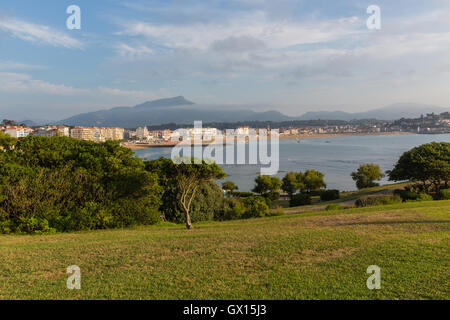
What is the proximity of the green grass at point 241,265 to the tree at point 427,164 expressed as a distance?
15.2m

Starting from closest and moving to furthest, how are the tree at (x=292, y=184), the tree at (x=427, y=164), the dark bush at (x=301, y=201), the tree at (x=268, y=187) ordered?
the tree at (x=427, y=164)
the dark bush at (x=301, y=201)
the tree at (x=268, y=187)
the tree at (x=292, y=184)

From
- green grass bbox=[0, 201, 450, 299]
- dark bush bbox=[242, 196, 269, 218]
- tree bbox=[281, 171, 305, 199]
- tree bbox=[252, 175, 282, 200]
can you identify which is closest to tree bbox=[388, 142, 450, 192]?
dark bush bbox=[242, 196, 269, 218]

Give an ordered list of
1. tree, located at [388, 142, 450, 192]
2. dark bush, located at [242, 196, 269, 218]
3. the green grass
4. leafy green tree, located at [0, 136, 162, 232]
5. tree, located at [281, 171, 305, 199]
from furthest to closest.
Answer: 1. tree, located at [281, 171, 305, 199]
2. tree, located at [388, 142, 450, 192]
3. dark bush, located at [242, 196, 269, 218]
4. leafy green tree, located at [0, 136, 162, 232]
5. the green grass

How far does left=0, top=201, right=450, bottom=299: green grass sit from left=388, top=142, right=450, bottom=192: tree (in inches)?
599

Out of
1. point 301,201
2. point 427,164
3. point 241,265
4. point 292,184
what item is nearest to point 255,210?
point 301,201

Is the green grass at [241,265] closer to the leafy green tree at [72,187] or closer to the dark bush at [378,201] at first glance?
the leafy green tree at [72,187]

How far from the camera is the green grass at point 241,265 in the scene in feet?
14.4

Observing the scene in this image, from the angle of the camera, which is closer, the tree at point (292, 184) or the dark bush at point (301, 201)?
the dark bush at point (301, 201)

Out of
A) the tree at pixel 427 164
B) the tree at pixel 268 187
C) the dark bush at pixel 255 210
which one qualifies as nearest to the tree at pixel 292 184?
the tree at pixel 268 187

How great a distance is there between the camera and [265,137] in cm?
14888

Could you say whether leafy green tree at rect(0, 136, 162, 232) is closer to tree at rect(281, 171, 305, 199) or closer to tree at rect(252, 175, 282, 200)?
tree at rect(252, 175, 282, 200)

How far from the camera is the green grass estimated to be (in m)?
4.39

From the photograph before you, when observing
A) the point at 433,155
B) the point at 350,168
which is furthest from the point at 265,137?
the point at 433,155

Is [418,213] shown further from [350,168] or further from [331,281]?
[350,168]
